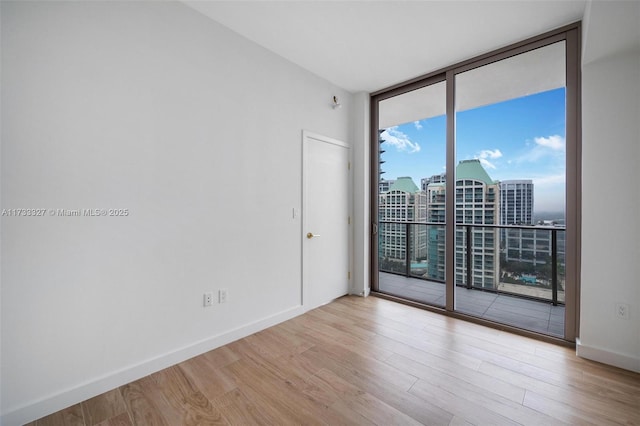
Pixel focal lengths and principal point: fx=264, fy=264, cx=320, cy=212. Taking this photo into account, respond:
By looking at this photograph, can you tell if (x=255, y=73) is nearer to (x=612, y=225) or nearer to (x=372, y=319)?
(x=372, y=319)

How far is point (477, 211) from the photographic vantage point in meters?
3.60

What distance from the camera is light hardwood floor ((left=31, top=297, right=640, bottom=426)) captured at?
1.57 metres

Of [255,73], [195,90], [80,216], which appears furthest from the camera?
[255,73]

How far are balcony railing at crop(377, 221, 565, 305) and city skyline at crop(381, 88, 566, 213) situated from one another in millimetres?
546

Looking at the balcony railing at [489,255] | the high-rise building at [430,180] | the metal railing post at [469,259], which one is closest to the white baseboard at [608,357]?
the balcony railing at [489,255]

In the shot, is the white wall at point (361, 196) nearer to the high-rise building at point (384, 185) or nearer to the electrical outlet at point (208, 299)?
the high-rise building at point (384, 185)

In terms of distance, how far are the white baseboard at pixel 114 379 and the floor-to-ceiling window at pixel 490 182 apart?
226 centimetres

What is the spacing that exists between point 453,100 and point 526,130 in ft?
3.47

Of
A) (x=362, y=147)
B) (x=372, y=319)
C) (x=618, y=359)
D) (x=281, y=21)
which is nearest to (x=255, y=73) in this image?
(x=281, y=21)

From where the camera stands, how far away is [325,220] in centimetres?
345

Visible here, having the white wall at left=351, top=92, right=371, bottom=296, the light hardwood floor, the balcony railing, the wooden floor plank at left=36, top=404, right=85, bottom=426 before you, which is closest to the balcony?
the balcony railing

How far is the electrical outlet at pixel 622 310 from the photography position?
6.68 feet

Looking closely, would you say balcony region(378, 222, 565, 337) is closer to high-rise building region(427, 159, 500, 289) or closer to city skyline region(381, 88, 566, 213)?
high-rise building region(427, 159, 500, 289)

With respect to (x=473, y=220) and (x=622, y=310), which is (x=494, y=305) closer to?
(x=473, y=220)
